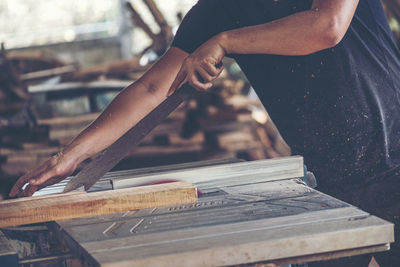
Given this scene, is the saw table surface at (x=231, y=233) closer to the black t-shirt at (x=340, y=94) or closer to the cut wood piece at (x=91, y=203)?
the cut wood piece at (x=91, y=203)

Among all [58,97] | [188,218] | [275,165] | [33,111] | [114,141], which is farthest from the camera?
[58,97]

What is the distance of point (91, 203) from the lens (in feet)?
4.75

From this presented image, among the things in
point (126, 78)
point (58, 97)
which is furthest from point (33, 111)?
point (126, 78)

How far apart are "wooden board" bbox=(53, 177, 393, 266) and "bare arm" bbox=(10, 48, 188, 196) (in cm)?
42

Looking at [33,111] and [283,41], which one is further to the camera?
[33,111]

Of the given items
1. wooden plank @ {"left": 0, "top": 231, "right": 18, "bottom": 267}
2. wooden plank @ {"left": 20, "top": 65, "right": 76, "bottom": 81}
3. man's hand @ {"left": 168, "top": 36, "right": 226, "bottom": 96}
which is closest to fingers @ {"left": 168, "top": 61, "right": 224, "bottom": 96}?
man's hand @ {"left": 168, "top": 36, "right": 226, "bottom": 96}

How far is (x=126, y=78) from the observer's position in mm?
6512

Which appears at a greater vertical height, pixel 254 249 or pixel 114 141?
pixel 114 141

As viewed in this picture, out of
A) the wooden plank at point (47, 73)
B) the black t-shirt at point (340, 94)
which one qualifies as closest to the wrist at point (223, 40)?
the black t-shirt at point (340, 94)

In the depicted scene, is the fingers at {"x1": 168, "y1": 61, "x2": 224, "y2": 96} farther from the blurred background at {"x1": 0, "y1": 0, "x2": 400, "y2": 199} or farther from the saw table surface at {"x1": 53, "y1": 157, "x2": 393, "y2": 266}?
the blurred background at {"x1": 0, "y1": 0, "x2": 400, "y2": 199}

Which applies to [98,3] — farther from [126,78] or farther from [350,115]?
[350,115]

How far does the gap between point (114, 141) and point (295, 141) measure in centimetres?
64

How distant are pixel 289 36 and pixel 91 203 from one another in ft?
2.33

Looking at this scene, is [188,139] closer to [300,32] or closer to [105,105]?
[105,105]
